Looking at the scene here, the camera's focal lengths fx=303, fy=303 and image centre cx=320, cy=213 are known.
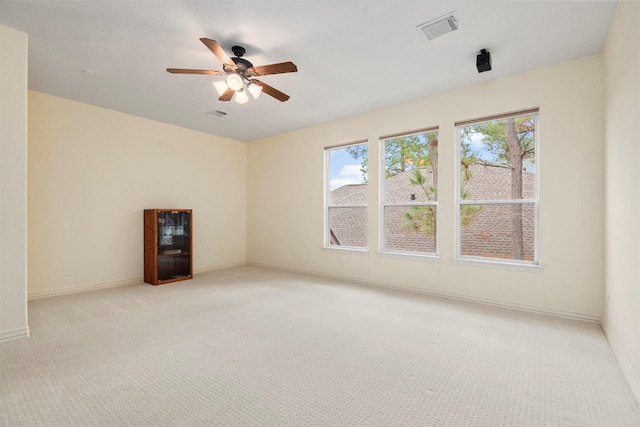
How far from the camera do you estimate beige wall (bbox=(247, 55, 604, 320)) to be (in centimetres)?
314

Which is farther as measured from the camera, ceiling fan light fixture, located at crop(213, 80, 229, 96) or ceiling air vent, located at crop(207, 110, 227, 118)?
ceiling air vent, located at crop(207, 110, 227, 118)

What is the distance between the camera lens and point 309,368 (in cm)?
222

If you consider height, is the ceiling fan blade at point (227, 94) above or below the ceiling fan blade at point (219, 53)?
below

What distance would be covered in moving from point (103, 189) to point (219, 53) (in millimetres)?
3418

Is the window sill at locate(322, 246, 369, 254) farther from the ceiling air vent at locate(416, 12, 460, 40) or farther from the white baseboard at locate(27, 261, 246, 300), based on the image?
the white baseboard at locate(27, 261, 246, 300)

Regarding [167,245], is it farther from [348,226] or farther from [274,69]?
[274,69]

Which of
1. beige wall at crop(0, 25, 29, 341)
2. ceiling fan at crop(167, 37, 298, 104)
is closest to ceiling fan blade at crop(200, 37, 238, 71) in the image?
ceiling fan at crop(167, 37, 298, 104)

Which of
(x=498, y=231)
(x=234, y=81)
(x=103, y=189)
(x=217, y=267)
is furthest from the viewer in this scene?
(x=217, y=267)

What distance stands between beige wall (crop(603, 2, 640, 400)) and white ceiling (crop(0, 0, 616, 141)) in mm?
422

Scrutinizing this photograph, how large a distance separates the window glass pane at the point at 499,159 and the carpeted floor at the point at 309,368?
145 centimetres

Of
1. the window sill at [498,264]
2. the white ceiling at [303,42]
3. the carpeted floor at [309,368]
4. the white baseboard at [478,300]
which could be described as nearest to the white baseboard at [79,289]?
the carpeted floor at [309,368]

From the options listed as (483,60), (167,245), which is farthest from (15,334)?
(483,60)

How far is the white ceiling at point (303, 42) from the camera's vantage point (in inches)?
95.7

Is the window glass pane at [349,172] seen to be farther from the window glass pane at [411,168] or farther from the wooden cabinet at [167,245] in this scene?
the wooden cabinet at [167,245]
